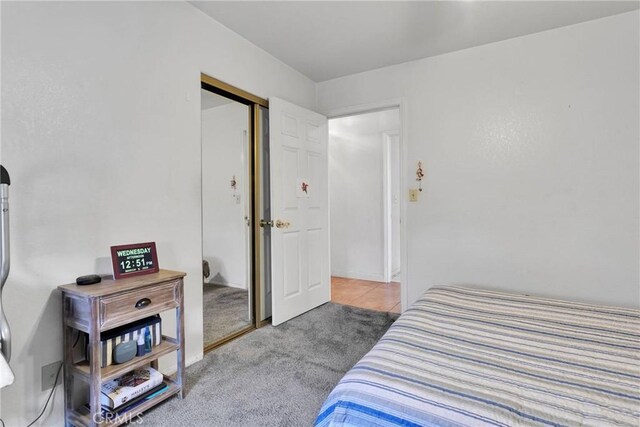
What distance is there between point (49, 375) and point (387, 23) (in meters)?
2.97

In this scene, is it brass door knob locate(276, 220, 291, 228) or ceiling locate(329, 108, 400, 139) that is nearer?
brass door knob locate(276, 220, 291, 228)

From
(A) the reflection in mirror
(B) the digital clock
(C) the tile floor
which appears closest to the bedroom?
(B) the digital clock

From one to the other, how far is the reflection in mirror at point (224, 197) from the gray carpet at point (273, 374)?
4.23ft

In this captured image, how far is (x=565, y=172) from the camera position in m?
2.58

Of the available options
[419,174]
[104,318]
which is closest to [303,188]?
[419,174]

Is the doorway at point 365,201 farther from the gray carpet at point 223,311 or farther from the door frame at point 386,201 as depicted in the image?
the gray carpet at point 223,311

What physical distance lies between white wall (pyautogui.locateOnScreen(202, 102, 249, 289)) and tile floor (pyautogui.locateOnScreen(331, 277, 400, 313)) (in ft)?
4.00

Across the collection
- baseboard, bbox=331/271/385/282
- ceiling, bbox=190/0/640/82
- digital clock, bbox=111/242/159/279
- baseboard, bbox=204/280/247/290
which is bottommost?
baseboard, bbox=331/271/385/282

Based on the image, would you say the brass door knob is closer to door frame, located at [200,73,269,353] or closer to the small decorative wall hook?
door frame, located at [200,73,269,353]

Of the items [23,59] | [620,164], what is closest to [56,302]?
[23,59]

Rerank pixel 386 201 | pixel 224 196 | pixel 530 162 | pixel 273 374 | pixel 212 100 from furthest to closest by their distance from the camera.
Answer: pixel 386 201 → pixel 224 196 → pixel 212 100 → pixel 530 162 → pixel 273 374

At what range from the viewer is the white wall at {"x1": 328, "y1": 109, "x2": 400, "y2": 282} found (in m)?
4.70

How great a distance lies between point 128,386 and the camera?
168cm

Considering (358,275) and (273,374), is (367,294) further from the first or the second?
(273,374)
